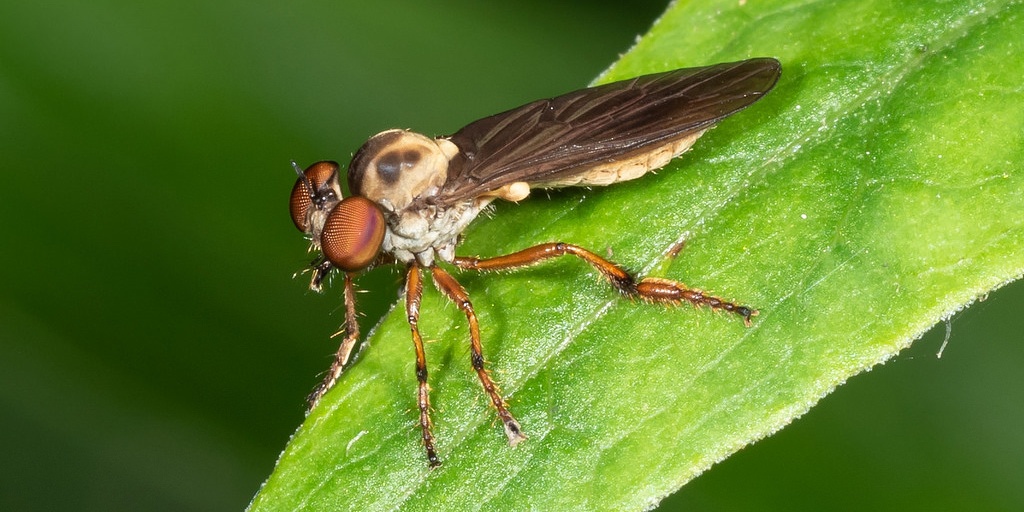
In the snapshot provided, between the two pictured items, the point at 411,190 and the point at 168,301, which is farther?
the point at 168,301

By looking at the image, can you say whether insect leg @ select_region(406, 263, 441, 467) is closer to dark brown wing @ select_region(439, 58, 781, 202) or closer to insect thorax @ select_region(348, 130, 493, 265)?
insect thorax @ select_region(348, 130, 493, 265)

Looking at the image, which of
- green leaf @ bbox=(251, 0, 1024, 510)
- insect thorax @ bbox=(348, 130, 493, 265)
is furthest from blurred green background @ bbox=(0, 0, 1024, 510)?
green leaf @ bbox=(251, 0, 1024, 510)

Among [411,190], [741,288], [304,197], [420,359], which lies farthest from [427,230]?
[741,288]

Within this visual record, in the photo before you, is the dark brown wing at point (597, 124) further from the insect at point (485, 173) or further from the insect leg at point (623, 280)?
the insect leg at point (623, 280)

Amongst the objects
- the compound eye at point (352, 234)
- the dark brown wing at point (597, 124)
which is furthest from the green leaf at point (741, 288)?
the compound eye at point (352, 234)

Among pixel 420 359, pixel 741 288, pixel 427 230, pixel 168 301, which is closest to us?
pixel 741 288

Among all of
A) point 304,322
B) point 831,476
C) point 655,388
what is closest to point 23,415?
point 304,322

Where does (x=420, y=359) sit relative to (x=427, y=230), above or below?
below

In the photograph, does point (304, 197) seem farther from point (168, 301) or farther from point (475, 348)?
point (475, 348)
